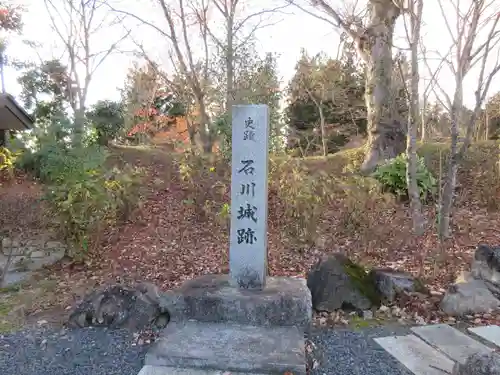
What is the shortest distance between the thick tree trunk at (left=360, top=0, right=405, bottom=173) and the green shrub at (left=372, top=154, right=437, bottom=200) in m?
0.95

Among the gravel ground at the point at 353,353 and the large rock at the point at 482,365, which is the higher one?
the large rock at the point at 482,365

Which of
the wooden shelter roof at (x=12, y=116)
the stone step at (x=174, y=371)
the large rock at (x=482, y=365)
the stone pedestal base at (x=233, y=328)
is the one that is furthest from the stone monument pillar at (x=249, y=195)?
the wooden shelter roof at (x=12, y=116)

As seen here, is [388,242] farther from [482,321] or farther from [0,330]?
[0,330]

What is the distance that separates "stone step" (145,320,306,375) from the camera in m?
2.70

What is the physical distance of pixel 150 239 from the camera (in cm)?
607

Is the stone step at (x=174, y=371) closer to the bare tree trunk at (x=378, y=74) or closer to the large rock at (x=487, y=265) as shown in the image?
the large rock at (x=487, y=265)

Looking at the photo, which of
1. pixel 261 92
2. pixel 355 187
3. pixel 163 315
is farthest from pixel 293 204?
pixel 261 92

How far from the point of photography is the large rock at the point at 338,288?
373 cm

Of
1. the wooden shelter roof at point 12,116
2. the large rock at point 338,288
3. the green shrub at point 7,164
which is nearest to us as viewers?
the large rock at point 338,288

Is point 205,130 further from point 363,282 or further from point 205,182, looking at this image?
point 363,282

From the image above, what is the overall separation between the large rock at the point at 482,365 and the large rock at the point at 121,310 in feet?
7.41

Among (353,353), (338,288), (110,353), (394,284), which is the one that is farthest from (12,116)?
(353,353)

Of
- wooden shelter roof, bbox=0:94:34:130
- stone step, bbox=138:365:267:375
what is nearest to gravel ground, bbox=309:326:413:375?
stone step, bbox=138:365:267:375

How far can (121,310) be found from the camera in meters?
3.51
